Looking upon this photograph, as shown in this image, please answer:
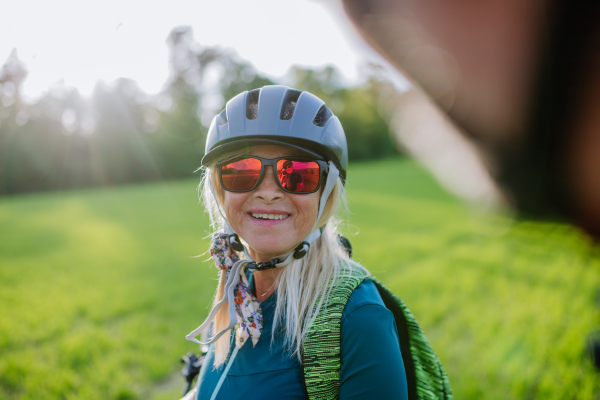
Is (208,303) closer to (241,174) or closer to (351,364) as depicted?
(241,174)

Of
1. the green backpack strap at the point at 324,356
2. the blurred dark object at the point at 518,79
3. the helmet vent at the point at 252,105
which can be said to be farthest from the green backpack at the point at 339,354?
the blurred dark object at the point at 518,79

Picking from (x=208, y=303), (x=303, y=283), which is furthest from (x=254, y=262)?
(x=208, y=303)

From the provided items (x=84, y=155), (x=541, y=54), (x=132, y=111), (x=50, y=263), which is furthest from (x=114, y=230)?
(x=132, y=111)

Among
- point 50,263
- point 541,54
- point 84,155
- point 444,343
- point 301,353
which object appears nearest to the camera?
point 301,353

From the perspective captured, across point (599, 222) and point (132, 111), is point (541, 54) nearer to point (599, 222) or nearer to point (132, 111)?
point (599, 222)

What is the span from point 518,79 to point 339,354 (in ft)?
27.6

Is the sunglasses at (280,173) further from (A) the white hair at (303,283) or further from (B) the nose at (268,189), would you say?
(A) the white hair at (303,283)

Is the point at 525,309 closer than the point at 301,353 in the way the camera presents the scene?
No

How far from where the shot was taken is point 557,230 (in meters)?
11.6

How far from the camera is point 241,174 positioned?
1.79 meters

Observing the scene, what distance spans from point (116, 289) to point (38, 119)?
36999mm

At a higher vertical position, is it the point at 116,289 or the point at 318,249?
the point at 318,249

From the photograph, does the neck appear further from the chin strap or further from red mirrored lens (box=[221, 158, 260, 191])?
red mirrored lens (box=[221, 158, 260, 191])

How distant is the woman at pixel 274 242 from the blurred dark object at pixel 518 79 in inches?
59.3
